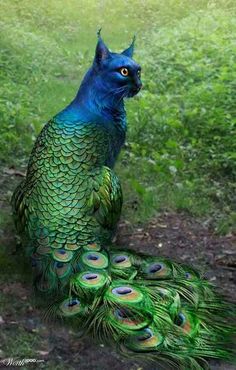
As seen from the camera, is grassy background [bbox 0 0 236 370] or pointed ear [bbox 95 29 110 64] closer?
pointed ear [bbox 95 29 110 64]

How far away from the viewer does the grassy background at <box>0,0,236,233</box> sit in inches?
247

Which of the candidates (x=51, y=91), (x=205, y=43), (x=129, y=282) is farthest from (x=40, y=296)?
(x=205, y=43)

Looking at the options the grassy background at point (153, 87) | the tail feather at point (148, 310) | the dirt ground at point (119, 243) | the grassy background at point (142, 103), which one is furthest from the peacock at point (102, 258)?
the grassy background at point (153, 87)

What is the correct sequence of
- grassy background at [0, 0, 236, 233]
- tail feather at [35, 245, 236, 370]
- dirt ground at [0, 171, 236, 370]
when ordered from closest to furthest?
tail feather at [35, 245, 236, 370] < dirt ground at [0, 171, 236, 370] < grassy background at [0, 0, 236, 233]

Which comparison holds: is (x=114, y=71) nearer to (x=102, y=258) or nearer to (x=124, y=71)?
(x=124, y=71)

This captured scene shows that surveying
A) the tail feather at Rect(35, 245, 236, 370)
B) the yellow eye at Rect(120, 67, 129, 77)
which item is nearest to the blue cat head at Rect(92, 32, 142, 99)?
the yellow eye at Rect(120, 67, 129, 77)

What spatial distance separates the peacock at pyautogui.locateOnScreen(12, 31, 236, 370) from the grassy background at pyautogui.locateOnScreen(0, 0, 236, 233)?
1166mm

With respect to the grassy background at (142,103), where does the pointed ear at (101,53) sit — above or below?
above

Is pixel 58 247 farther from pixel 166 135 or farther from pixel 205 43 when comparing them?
pixel 205 43

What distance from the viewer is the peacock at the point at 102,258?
3646 millimetres

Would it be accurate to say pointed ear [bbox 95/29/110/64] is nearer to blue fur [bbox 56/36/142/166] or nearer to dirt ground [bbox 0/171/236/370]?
blue fur [bbox 56/36/142/166]

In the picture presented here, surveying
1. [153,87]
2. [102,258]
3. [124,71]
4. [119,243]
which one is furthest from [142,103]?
[102,258]

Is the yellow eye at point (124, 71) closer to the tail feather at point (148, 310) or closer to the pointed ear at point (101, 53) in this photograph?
the pointed ear at point (101, 53)

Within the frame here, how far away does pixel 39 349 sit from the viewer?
3.88 m
